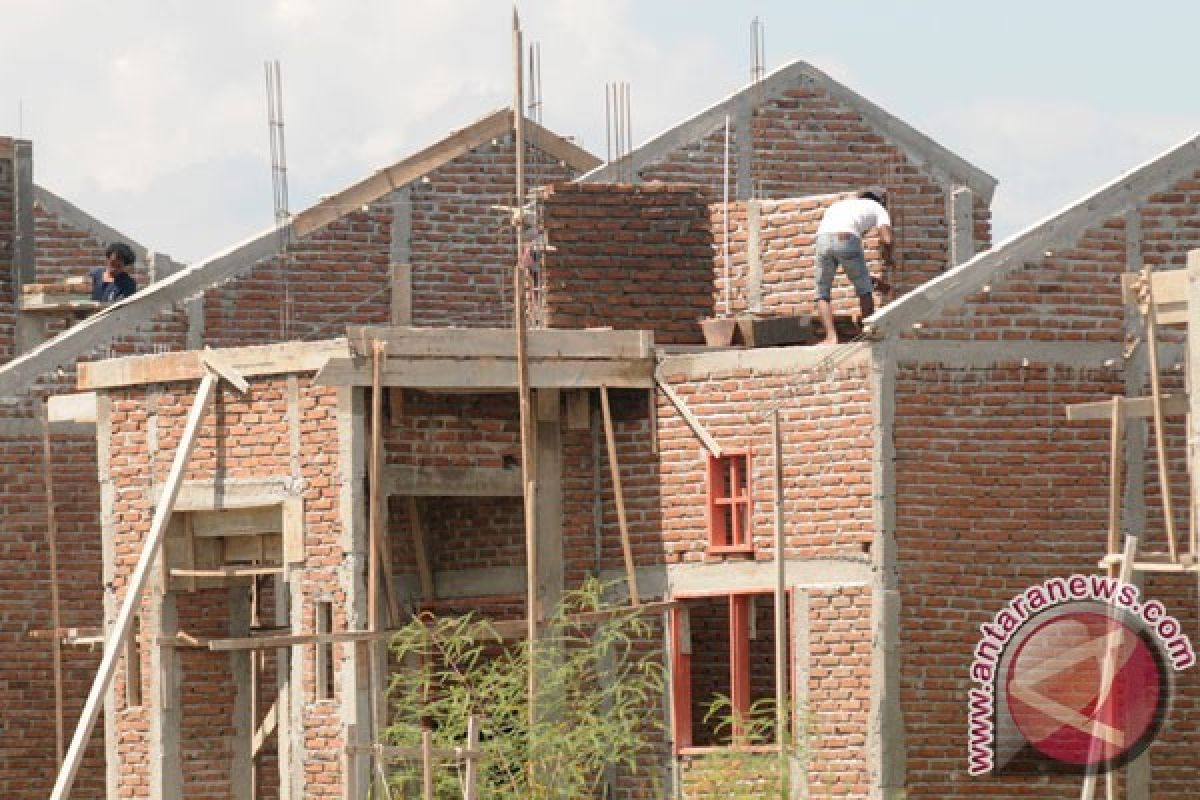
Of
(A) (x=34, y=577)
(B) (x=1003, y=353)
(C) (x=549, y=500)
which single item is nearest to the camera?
(B) (x=1003, y=353)

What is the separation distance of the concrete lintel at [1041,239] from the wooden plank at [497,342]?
2.18 metres

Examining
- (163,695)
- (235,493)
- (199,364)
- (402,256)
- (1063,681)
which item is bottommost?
(163,695)

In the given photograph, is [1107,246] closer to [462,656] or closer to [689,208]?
[689,208]

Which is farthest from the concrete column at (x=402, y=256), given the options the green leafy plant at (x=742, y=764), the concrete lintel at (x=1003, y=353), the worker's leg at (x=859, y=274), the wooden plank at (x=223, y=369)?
the concrete lintel at (x=1003, y=353)

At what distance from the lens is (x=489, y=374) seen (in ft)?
77.9

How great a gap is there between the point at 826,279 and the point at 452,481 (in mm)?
3233

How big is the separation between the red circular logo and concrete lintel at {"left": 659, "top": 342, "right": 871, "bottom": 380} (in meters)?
2.42

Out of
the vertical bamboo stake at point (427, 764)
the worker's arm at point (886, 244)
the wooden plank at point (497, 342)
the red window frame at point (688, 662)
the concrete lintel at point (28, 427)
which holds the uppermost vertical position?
the worker's arm at point (886, 244)

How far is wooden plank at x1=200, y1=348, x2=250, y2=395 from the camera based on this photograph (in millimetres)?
24047

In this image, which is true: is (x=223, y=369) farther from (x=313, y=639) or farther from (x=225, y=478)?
(x=313, y=639)

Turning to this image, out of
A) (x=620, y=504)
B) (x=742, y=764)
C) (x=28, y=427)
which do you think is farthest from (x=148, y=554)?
(x=28, y=427)

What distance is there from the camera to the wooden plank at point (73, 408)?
26.1 m

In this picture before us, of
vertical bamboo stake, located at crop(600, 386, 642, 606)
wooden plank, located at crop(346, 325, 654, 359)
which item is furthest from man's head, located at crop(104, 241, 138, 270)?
vertical bamboo stake, located at crop(600, 386, 642, 606)

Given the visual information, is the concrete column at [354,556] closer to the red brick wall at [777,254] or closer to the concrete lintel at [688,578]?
the concrete lintel at [688,578]
